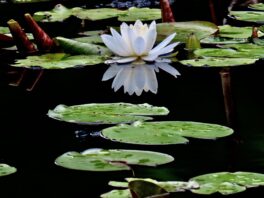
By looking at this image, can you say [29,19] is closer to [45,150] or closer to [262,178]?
[45,150]

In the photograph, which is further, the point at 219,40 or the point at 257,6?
the point at 257,6

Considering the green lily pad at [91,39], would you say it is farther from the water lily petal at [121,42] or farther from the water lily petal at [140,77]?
the water lily petal at [140,77]

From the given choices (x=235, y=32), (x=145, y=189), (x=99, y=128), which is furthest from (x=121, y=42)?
(x=145, y=189)

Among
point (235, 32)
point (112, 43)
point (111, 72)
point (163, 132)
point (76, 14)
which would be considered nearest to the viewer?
point (163, 132)

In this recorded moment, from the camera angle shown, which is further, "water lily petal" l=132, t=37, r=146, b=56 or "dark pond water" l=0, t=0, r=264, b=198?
"water lily petal" l=132, t=37, r=146, b=56

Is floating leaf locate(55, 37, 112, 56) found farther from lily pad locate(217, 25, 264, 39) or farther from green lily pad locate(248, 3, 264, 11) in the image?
green lily pad locate(248, 3, 264, 11)

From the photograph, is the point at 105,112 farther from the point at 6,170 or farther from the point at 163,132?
the point at 6,170

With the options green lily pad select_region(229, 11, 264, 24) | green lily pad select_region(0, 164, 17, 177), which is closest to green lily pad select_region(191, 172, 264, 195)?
green lily pad select_region(0, 164, 17, 177)
